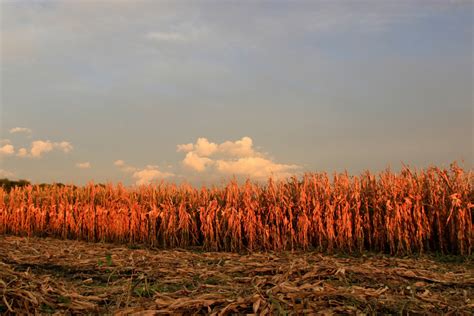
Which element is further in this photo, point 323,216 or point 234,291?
point 323,216

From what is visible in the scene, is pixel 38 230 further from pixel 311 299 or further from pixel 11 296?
pixel 311 299

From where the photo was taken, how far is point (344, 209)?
8.65m

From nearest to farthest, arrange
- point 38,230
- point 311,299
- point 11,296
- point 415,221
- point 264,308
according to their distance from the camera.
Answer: point 264,308, point 311,299, point 11,296, point 415,221, point 38,230

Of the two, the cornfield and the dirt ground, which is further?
the cornfield

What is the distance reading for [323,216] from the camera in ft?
29.1

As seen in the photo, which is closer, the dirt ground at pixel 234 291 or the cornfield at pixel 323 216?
the dirt ground at pixel 234 291

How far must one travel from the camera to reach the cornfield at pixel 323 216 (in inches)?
336

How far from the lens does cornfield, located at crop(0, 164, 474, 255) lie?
28.0 feet

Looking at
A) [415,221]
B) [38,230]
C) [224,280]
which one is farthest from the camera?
[38,230]

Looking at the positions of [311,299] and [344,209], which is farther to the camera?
[344,209]

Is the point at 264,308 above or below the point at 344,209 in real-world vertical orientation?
below

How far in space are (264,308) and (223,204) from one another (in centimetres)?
642

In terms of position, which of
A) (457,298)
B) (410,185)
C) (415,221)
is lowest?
(457,298)

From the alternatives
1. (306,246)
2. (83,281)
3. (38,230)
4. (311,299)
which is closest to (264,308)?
(311,299)
